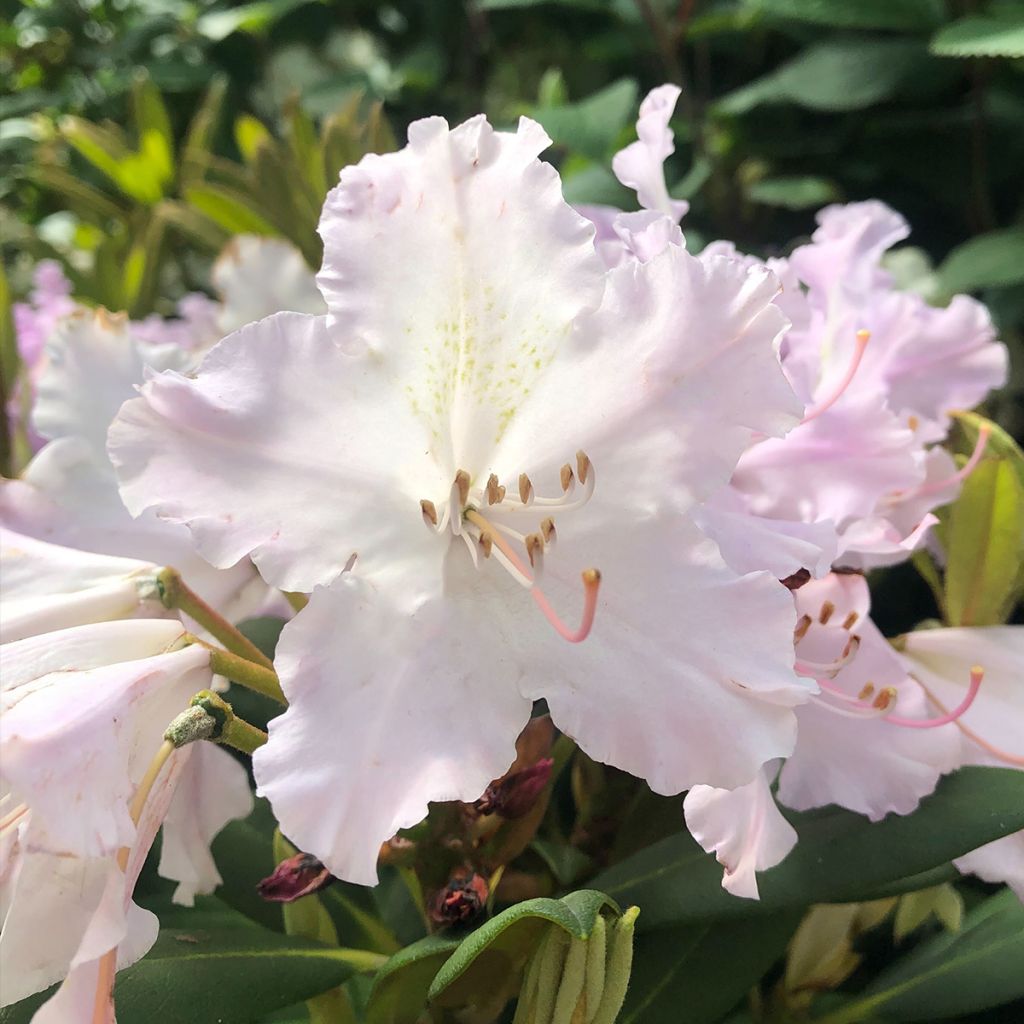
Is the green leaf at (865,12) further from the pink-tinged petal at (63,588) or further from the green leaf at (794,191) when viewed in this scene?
the pink-tinged petal at (63,588)

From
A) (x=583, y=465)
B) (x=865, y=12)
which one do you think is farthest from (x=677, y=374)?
(x=865, y=12)

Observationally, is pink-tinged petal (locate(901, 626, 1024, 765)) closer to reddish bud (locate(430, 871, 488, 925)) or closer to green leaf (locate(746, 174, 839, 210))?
reddish bud (locate(430, 871, 488, 925))

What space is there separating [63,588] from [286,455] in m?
0.15

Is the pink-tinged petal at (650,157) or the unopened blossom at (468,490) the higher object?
the pink-tinged petal at (650,157)

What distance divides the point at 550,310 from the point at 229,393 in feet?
0.42

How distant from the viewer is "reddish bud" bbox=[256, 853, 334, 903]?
48cm

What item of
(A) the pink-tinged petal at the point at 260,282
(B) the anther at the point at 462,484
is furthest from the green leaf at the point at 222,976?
(A) the pink-tinged petal at the point at 260,282

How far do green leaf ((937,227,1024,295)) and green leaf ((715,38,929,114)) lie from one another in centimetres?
18

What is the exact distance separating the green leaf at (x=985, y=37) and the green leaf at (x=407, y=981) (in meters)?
0.71

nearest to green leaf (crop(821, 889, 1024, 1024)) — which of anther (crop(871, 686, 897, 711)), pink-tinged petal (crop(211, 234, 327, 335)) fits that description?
anther (crop(871, 686, 897, 711))

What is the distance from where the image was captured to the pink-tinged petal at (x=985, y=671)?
535 millimetres

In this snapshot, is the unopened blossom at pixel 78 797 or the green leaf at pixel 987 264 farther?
the green leaf at pixel 987 264

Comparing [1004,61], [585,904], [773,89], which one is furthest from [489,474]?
[1004,61]

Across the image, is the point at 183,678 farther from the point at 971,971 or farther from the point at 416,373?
the point at 971,971
